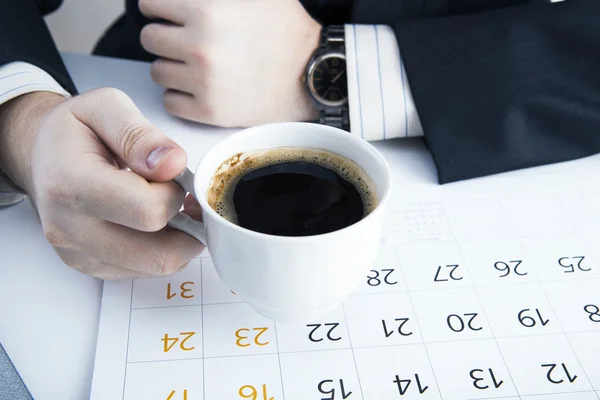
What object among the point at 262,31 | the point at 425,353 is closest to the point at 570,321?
the point at 425,353

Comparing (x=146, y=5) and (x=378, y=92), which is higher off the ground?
(x=146, y=5)

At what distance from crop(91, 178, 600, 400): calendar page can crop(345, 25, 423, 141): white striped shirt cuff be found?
0.15 metres

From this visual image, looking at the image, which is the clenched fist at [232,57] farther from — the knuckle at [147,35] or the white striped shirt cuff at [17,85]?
the white striped shirt cuff at [17,85]

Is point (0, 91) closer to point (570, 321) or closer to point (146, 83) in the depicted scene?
point (146, 83)

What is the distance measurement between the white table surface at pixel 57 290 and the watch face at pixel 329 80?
0.10m

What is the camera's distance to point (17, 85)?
67cm

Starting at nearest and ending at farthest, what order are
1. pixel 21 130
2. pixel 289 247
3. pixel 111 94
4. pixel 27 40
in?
pixel 289 247 < pixel 111 94 < pixel 21 130 < pixel 27 40

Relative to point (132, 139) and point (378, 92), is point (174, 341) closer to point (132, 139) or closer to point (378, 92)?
point (132, 139)

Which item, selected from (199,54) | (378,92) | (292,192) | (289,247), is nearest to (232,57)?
(199,54)

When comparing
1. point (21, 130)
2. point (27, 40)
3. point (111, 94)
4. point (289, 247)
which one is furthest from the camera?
point (27, 40)

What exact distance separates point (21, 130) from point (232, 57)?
0.87 feet

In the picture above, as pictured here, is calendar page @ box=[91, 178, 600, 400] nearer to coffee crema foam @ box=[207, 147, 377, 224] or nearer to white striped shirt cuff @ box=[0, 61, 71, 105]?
coffee crema foam @ box=[207, 147, 377, 224]

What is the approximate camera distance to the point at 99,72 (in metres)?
0.87

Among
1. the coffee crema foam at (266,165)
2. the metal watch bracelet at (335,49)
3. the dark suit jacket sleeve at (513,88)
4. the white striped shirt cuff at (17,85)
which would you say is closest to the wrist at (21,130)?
the white striped shirt cuff at (17,85)
